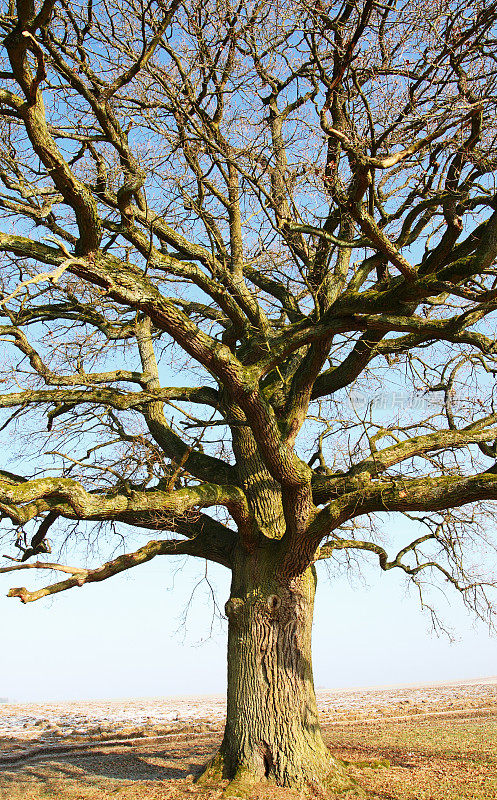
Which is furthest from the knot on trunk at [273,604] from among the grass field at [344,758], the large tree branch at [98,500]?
the grass field at [344,758]

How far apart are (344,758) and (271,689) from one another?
6.88 feet

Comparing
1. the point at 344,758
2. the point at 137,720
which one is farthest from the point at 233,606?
the point at 137,720

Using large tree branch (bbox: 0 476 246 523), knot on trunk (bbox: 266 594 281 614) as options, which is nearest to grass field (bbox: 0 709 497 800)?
knot on trunk (bbox: 266 594 281 614)

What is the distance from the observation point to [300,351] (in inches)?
385

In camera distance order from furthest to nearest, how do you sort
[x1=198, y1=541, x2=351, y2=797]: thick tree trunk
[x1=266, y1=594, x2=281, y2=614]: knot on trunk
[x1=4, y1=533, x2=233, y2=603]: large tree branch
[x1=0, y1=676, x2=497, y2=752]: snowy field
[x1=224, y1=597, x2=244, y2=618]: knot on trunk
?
[x1=0, y1=676, x2=497, y2=752]: snowy field < [x1=224, y1=597, x2=244, y2=618]: knot on trunk < [x1=266, y1=594, x2=281, y2=614]: knot on trunk < [x1=198, y1=541, x2=351, y2=797]: thick tree trunk < [x1=4, y1=533, x2=233, y2=603]: large tree branch

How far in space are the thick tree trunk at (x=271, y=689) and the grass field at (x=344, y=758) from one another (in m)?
0.34

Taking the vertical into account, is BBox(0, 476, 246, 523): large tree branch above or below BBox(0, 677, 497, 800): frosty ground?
above

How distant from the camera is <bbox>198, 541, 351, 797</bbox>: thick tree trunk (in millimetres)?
7461

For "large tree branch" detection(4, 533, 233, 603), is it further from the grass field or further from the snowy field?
the snowy field

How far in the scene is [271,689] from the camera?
7793 mm

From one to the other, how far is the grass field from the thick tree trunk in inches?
13.2

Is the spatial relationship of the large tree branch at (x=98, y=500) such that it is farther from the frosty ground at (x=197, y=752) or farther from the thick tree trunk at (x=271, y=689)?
the frosty ground at (x=197, y=752)

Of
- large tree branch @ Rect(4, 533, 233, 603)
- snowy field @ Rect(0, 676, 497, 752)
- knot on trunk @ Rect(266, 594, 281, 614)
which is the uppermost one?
large tree branch @ Rect(4, 533, 233, 603)

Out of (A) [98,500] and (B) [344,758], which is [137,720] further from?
(A) [98,500]
